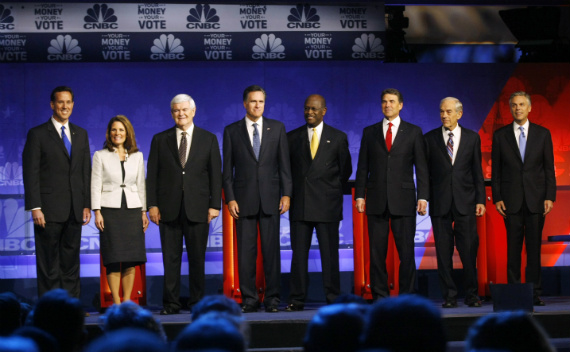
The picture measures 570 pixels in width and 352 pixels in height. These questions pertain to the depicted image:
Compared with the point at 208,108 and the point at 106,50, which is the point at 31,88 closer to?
the point at 106,50

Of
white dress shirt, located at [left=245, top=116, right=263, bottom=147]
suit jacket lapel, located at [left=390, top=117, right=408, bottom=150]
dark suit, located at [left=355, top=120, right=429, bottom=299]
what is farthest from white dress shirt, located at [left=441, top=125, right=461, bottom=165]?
white dress shirt, located at [left=245, top=116, right=263, bottom=147]

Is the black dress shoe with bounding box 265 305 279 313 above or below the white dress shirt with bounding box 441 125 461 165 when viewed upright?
below

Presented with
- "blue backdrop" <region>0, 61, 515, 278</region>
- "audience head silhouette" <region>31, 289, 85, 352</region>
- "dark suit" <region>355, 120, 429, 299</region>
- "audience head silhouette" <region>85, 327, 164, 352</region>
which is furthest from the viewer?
"blue backdrop" <region>0, 61, 515, 278</region>

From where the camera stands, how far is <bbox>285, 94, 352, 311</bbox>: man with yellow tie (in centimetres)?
567

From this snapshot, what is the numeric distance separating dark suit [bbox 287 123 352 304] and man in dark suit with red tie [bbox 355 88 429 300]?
0.22 metres

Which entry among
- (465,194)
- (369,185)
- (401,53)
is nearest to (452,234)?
(465,194)

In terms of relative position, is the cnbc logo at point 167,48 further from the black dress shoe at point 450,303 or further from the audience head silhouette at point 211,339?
the audience head silhouette at point 211,339

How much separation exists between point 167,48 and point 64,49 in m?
0.93

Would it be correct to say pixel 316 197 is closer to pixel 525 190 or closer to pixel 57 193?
pixel 525 190

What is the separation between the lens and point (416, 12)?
803 centimetres

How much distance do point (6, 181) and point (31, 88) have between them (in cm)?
93

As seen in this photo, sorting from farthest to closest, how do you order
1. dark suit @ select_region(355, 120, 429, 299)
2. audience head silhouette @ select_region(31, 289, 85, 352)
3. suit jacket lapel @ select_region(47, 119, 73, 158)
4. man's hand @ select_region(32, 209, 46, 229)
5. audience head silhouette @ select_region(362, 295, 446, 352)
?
dark suit @ select_region(355, 120, 429, 299)
suit jacket lapel @ select_region(47, 119, 73, 158)
man's hand @ select_region(32, 209, 46, 229)
audience head silhouette @ select_region(31, 289, 85, 352)
audience head silhouette @ select_region(362, 295, 446, 352)

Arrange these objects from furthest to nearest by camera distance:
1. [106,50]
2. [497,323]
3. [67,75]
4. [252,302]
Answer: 1. [67,75]
2. [106,50]
3. [252,302]
4. [497,323]

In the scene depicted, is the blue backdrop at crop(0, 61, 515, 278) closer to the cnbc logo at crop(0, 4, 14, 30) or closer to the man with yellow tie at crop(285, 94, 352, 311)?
the cnbc logo at crop(0, 4, 14, 30)
